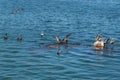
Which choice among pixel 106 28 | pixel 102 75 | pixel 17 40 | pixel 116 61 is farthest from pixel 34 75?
pixel 106 28

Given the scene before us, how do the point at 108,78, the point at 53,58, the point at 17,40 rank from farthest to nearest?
1. the point at 17,40
2. the point at 53,58
3. the point at 108,78

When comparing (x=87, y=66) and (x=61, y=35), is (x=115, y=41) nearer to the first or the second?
(x=61, y=35)

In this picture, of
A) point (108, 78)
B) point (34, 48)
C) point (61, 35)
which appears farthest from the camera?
point (61, 35)

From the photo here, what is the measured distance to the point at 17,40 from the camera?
179 feet

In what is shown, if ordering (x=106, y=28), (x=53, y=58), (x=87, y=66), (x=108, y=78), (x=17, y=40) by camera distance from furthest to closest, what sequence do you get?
(x=106, y=28)
(x=17, y=40)
(x=53, y=58)
(x=87, y=66)
(x=108, y=78)

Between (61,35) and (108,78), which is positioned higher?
(61,35)

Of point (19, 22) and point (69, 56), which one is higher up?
point (19, 22)

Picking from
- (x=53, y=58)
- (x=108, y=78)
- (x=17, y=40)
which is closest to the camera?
(x=108, y=78)

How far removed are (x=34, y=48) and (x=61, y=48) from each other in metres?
3.72

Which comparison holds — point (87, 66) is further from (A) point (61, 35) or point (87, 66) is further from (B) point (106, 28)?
(B) point (106, 28)

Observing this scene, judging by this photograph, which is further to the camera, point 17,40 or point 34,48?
point 17,40

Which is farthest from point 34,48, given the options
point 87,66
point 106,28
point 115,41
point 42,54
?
point 106,28

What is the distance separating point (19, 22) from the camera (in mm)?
72562

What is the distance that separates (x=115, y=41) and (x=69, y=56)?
12.6 meters
